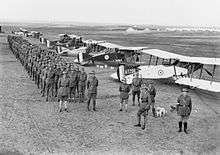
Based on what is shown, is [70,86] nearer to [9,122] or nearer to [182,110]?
[9,122]

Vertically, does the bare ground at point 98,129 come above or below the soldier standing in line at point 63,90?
below

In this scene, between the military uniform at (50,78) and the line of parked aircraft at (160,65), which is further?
the line of parked aircraft at (160,65)

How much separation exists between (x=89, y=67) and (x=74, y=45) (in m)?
10.3

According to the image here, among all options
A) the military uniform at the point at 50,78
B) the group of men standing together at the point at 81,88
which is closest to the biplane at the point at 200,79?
the group of men standing together at the point at 81,88

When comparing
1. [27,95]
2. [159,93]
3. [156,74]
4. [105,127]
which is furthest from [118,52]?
[105,127]

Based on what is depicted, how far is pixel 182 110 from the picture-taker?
955 cm

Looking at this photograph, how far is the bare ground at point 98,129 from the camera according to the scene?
823cm

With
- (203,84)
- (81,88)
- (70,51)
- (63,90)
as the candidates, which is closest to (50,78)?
(81,88)

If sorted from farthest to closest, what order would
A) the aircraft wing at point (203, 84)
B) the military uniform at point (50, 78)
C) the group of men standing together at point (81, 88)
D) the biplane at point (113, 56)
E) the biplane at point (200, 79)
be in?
1. the biplane at point (113, 56)
2. the biplane at point (200, 79)
3. the aircraft wing at point (203, 84)
4. the military uniform at point (50, 78)
5. the group of men standing together at point (81, 88)

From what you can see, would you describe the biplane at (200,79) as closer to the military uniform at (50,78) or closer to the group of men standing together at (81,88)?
the group of men standing together at (81,88)

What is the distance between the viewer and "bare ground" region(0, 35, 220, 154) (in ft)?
27.0

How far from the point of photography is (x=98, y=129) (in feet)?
32.1

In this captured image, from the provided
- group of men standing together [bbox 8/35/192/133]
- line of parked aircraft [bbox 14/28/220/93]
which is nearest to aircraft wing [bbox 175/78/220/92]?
line of parked aircraft [bbox 14/28/220/93]

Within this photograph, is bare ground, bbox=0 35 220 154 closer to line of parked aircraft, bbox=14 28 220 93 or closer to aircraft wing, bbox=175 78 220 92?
aircraft wing, bbox=175 78 220 92
